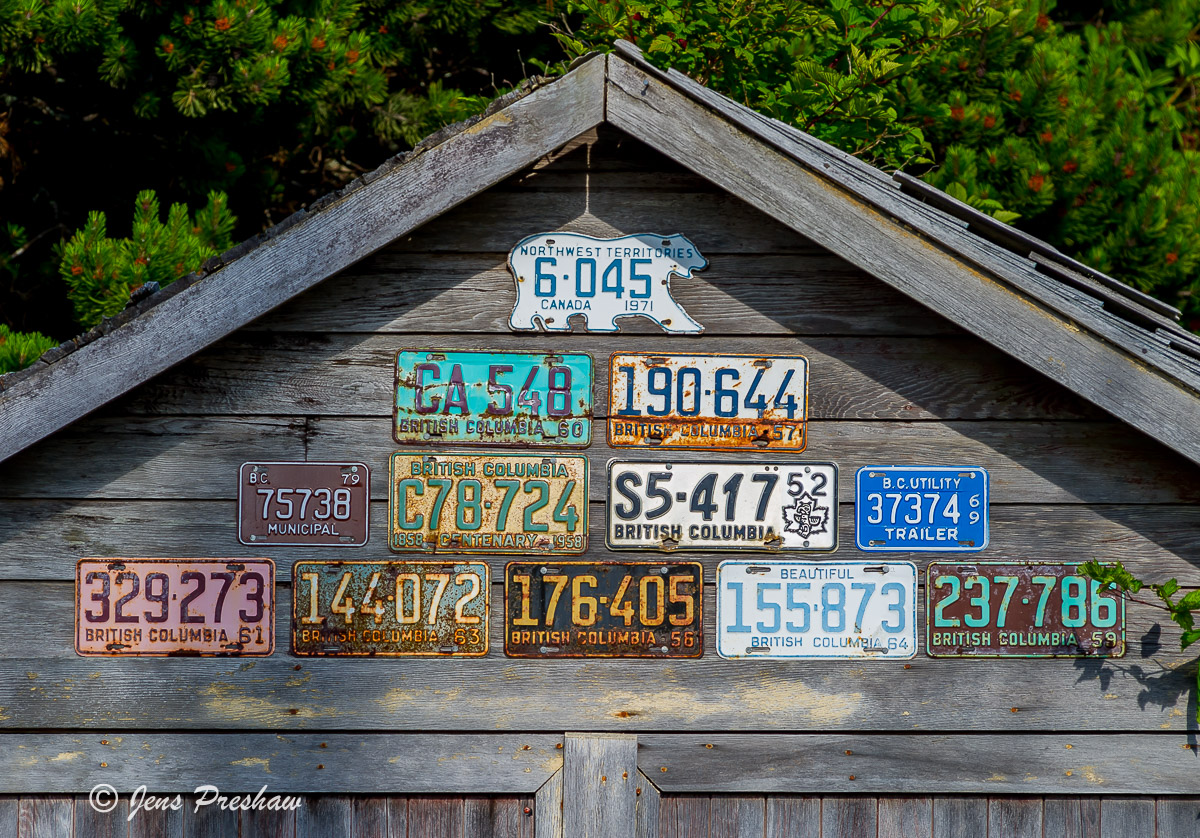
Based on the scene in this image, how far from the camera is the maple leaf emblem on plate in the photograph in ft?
10.2

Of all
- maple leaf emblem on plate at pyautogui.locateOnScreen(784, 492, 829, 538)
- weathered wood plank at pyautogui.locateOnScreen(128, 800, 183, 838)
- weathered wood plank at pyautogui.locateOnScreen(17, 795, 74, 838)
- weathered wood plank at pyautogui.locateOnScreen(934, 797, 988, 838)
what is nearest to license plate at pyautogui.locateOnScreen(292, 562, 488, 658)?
weathered wood plank at pyautogui.locateOnScreen(128, 800, 183, 838)

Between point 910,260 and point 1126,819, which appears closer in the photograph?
point 910,260

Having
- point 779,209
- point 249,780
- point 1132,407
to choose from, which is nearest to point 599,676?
point 249,780

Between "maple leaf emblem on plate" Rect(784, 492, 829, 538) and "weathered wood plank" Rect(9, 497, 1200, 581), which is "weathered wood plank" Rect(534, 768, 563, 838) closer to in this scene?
"weathered wood plank" Rect(9, 497, 1200, 581)

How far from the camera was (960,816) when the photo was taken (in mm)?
3137

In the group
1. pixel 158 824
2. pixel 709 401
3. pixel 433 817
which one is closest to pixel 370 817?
pixel 433 817

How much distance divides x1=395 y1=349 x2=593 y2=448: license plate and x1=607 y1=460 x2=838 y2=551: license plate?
27cm

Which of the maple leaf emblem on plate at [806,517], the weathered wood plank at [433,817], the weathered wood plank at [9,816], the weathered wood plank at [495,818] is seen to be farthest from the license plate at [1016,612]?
the weathered wood plank at [9,816]

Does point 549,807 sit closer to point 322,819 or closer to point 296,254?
point 322,819

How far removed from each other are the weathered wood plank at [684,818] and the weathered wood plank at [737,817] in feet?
0.07

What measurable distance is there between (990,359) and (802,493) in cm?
74

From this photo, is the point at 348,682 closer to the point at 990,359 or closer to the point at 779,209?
the point at 779,209

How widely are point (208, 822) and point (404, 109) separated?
237 inches

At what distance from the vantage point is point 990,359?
3.11 metres
